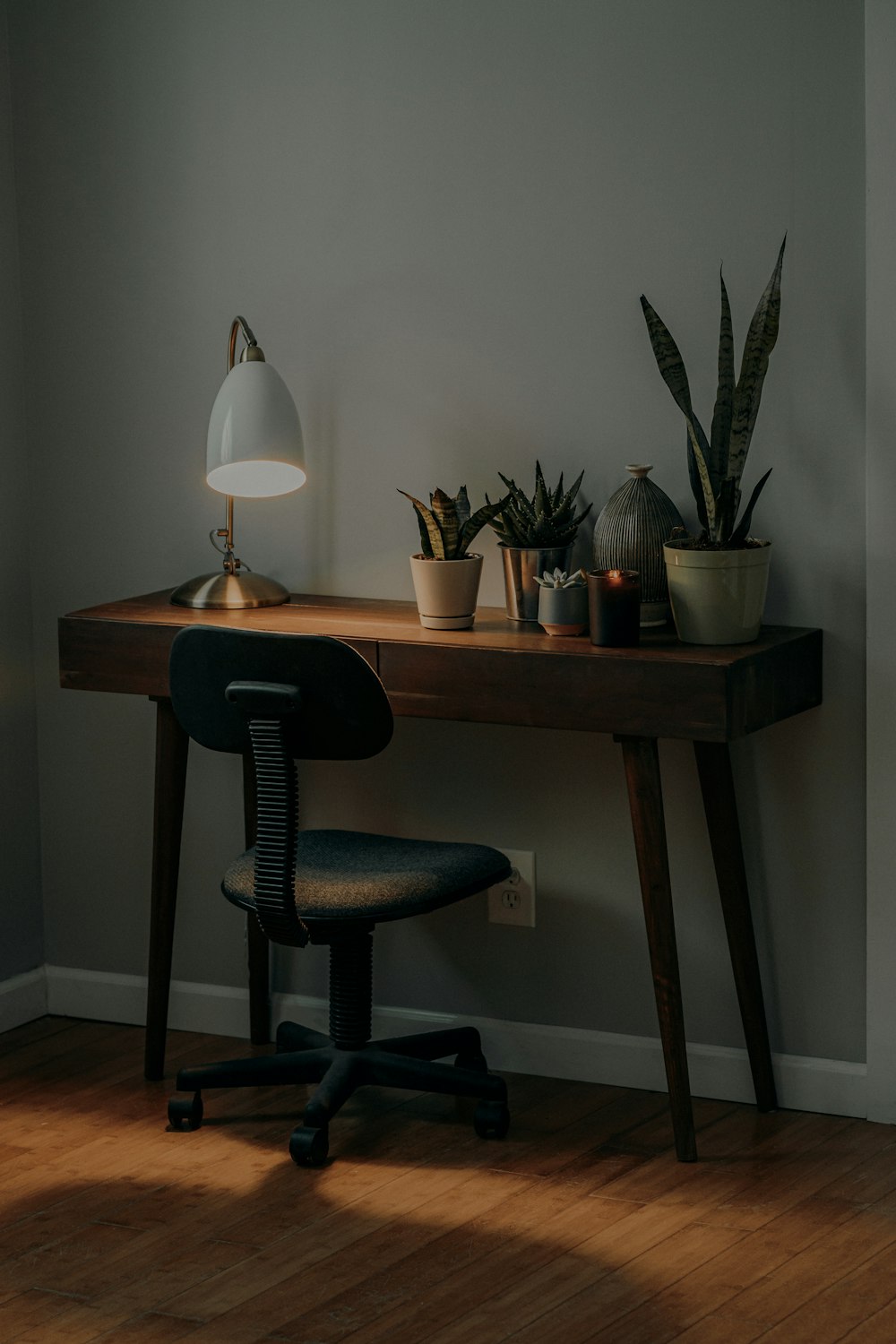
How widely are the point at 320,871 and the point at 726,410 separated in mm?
988

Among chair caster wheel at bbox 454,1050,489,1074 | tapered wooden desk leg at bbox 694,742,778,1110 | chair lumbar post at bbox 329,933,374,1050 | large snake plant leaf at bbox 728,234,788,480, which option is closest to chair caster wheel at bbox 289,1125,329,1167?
chair lumbar post at bbox 329,933,374,1050

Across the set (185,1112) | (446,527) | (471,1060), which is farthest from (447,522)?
(185,1112)

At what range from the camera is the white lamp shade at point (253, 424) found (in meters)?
2.88

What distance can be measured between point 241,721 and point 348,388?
2.53 ft

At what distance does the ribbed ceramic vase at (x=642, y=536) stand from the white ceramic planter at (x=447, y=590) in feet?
0.71

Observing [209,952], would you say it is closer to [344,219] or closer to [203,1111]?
[203,1111]

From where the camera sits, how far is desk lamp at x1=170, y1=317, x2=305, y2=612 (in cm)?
288

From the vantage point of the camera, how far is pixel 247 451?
287cm

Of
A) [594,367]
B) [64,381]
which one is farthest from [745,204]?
[64,381]

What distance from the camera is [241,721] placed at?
261 cm

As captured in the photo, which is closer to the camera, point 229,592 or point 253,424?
point 253,424

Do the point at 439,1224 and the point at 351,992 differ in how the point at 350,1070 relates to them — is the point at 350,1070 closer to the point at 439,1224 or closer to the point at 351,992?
the point at 351,992

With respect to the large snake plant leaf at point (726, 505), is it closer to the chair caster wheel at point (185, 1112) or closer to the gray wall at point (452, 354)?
the gray wall at point (452, 354)

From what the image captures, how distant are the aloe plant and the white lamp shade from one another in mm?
648
